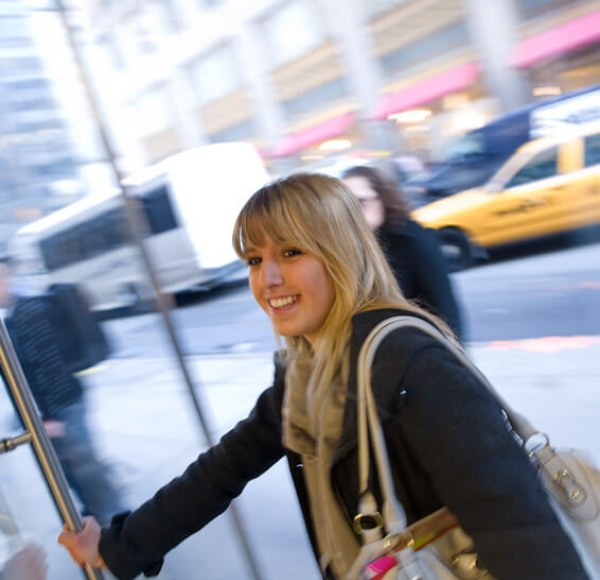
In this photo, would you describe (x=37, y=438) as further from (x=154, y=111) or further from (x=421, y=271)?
(x=154, y=111)

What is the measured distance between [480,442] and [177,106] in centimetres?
729

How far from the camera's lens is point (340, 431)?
1.00 metres

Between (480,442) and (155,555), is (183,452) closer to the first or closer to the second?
(155,555)

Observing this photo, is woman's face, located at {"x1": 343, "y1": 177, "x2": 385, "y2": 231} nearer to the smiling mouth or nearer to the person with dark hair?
the person with dark hair

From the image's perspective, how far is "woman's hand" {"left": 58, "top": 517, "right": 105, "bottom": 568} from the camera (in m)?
1.27

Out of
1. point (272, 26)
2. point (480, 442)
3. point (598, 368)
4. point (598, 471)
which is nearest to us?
point (480, 442)

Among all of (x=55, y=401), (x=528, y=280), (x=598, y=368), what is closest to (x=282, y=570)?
(x=55, y=401)

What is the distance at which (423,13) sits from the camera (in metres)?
6.81

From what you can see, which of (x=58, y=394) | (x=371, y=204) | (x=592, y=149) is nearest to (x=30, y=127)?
(x=58, y=394)

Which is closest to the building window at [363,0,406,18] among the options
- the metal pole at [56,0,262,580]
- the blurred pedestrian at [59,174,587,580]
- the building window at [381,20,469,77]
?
the building window at [381,20,469,77]

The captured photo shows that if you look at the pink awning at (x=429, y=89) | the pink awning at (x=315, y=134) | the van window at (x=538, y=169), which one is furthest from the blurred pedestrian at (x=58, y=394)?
the pink awning at (x=315, y=134)

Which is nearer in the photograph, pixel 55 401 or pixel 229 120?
pixel 55 401

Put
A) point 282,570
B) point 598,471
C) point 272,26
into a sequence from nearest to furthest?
point 598,471, point 282,570, point 272,26

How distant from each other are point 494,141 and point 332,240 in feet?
14.9
